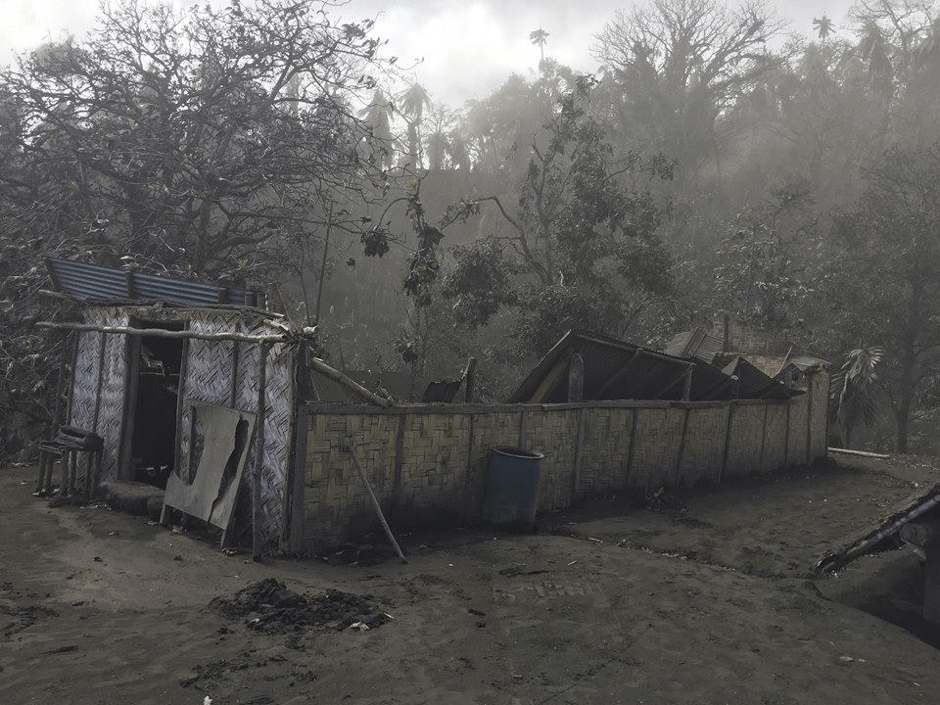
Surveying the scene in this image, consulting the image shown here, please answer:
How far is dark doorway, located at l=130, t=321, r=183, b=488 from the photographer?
929 centimetres

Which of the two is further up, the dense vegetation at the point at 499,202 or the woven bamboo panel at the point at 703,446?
the dense vegetation at the point at 499,202

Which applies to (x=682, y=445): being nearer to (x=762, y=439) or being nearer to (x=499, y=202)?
(x=762, y=439)

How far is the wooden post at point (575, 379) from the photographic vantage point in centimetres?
949

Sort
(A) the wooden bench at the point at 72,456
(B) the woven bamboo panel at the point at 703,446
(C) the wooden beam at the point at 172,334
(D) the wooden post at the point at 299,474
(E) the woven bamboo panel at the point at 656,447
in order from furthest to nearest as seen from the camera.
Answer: (B) the woven bamboo panel at the point at 703,446
(E) the woven bamboo panel at the point at 656,447
(A) the wooden bench at the point at 72,456
(C) the wooden beam at the point at 172,334
(D) the wooden post at the point at 299,474

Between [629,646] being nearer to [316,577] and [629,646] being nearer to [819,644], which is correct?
[819,644]

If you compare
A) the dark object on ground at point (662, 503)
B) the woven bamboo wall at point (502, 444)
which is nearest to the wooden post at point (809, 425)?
the woven bamboo wall at point (502, 444)

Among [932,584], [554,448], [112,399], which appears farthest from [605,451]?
[112,399]

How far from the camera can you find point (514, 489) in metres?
7.81

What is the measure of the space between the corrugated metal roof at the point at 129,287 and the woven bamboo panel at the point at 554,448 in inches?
139

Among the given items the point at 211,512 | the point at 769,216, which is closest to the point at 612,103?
the point at 769,216

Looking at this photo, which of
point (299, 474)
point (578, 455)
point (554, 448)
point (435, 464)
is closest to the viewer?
point (299, 474)

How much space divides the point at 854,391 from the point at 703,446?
7.72 metres

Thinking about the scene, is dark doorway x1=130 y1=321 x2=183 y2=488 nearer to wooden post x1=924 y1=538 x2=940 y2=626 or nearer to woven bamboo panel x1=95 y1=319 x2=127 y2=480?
woven bamboo panel x1=95 y1=319 x2=127 y2=480

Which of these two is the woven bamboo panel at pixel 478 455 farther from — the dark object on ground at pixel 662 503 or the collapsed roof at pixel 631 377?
the collapsed roof at pixel 631 377
